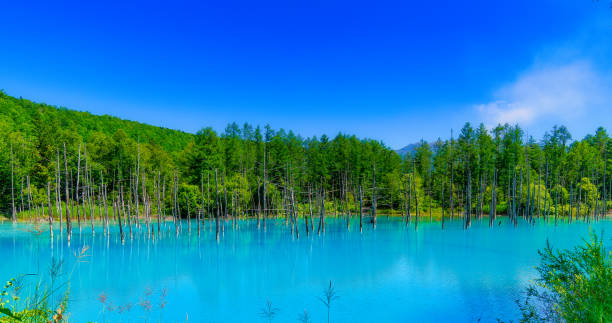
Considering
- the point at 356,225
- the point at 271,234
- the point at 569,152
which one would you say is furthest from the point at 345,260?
the point at 569,152

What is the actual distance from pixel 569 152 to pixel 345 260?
4713 centimetres

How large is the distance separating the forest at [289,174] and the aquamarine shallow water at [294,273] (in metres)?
9.51

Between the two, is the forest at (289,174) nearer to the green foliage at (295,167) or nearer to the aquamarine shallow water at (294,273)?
the green foliage at (295,167)

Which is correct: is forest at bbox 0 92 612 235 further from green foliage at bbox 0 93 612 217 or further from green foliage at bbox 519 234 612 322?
green foliage at bbox 519 234 612 322

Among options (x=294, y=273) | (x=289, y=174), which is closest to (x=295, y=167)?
(x=289, y=174)

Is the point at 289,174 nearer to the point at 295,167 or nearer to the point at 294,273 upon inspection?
the point at 295,167

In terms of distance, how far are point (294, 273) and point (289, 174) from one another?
1058 inches

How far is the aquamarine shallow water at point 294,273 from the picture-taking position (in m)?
11.7

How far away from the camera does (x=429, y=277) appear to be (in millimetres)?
16531

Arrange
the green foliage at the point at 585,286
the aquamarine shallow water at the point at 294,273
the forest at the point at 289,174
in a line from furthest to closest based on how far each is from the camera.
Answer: the forest at the point at 289,174
the aquamarine shallow water at the point at 294,273
the green foliage at the point at 585,286

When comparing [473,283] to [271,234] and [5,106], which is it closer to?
[271,234]

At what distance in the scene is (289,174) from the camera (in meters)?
44.0

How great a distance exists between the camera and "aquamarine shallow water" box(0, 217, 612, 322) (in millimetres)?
11664

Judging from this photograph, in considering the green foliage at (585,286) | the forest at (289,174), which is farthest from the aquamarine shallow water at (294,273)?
the forest at (289,174)
